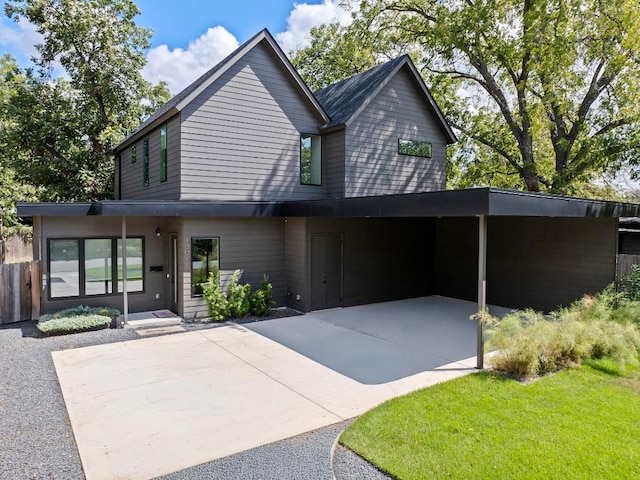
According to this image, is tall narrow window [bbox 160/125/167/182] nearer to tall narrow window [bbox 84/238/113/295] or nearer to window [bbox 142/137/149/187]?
window [bbox 142/137/149/187]

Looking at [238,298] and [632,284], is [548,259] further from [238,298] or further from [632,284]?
[238,298]

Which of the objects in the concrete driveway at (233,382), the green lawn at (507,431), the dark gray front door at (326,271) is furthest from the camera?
the dark gray front door at (326,271)

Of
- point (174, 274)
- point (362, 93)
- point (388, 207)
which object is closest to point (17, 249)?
point (174, 274)

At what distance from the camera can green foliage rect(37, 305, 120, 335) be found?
8.82m

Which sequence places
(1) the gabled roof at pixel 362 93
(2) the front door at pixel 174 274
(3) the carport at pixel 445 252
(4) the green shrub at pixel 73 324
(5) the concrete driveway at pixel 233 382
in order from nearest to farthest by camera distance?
(5) the concrete driveway at pixel 233 382, (4) the green shrub at pixel 73 324, (3) the carport at pixel 445 252, (2) the front door at pixel 174 274, (1) the gabled roof at pixel 362 93

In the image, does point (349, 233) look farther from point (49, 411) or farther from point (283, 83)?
point (49, 411)

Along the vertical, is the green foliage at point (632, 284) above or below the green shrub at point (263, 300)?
above

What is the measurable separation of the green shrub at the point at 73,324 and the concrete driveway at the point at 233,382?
1.19 m

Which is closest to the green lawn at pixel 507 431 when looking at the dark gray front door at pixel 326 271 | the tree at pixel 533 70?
the dark gray front door at pixel 326 271

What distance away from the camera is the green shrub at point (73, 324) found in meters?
8.77

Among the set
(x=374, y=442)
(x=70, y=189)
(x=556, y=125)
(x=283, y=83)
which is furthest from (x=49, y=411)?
(x=556, y=125)

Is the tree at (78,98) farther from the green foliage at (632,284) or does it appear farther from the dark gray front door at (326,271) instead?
the green foliage at (632,284)

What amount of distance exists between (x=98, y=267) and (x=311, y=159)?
6.47 meters

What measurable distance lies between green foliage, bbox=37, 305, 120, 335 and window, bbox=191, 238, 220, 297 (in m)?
1.83
